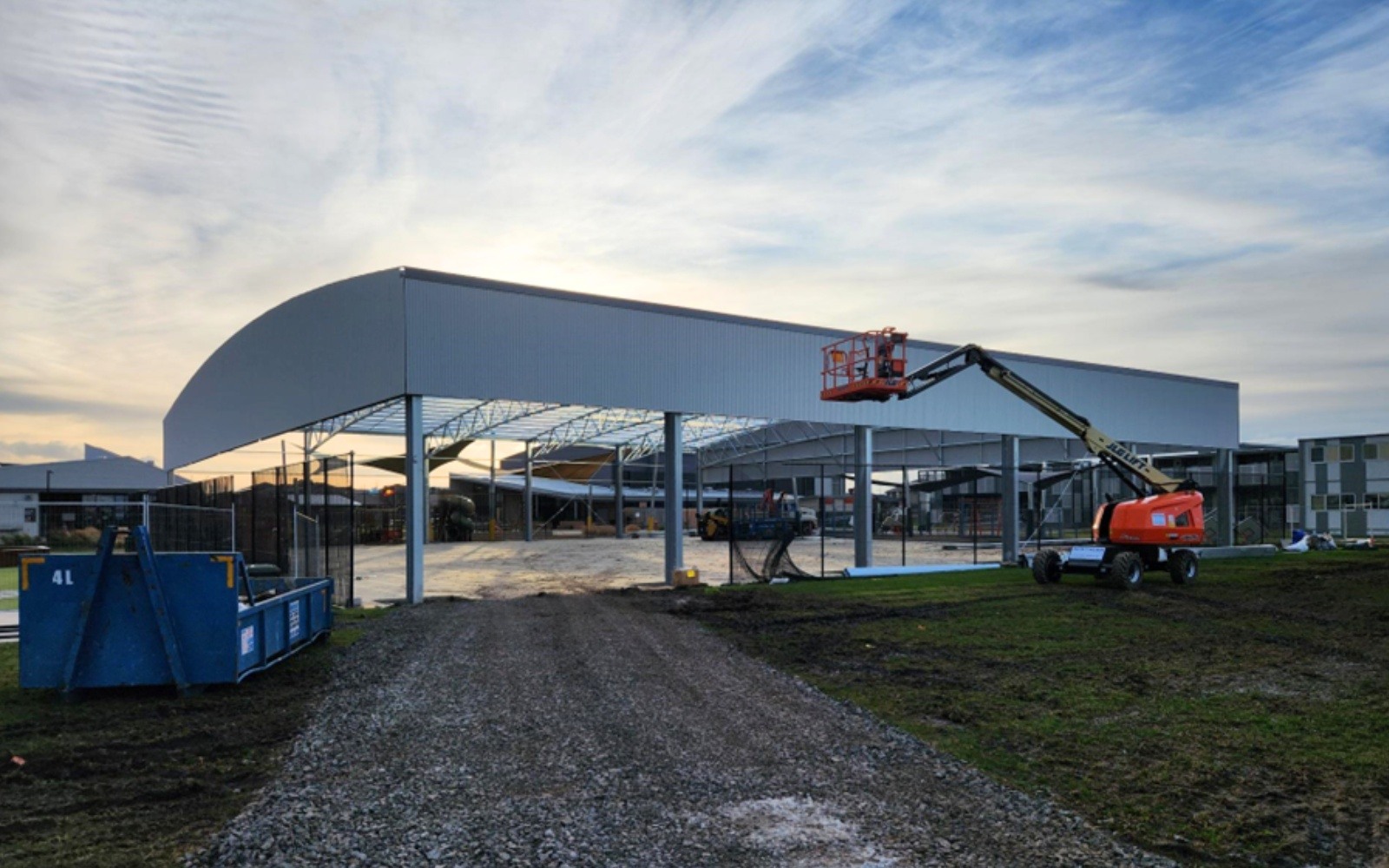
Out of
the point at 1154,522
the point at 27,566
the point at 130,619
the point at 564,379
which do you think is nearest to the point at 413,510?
the point at 564,379

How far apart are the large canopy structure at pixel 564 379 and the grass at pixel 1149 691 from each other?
703cm

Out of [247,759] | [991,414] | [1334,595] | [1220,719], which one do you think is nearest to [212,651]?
[247,759]

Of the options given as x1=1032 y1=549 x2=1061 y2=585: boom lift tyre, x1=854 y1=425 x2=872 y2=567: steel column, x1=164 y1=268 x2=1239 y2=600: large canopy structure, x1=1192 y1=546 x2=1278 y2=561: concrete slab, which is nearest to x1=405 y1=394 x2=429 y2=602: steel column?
x1=164 y1=268 x2=1239 y2=600: large canopy structure

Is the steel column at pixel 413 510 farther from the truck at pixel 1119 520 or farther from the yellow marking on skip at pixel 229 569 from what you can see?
the yellow marking on skip at pixel 229 569

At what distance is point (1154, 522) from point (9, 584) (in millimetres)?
30008

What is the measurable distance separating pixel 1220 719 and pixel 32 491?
77363mm

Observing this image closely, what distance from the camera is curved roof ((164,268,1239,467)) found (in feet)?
70.7

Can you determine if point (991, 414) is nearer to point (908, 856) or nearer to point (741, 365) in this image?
point (741, 365)

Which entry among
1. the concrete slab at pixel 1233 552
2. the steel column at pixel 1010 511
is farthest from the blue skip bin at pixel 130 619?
the concrete slab at pixel 1233 552

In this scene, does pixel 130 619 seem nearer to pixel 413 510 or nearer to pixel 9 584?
pixel 413 510

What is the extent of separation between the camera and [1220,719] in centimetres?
901

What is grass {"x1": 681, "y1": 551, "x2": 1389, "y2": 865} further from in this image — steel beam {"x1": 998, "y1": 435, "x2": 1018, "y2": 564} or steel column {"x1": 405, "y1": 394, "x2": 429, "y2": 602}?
steel beam {"x1": 998, "y1": 435, "x2": 1018, "y2": 564}

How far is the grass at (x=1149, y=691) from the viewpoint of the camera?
6.43 m

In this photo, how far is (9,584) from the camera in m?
25.3
